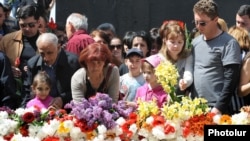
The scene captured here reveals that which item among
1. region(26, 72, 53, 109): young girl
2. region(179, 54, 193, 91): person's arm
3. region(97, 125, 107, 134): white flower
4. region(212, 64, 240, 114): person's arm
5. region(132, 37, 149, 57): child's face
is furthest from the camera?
region(132, 37, 149, 57): child's face

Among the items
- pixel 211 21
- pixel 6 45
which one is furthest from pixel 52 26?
pixel 211 21

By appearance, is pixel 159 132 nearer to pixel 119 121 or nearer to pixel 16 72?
pixel 119 121

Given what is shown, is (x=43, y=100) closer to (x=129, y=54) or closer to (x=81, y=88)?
(x=81, y=88)

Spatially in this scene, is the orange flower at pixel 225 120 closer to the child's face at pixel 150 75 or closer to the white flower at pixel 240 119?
the white flower at pixel 240 119

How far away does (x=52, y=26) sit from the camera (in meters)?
8.73

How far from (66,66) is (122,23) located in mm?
4397

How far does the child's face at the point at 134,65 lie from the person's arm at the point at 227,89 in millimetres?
1555

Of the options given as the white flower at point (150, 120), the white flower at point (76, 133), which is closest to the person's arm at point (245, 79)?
the white flower at point (150, 120)

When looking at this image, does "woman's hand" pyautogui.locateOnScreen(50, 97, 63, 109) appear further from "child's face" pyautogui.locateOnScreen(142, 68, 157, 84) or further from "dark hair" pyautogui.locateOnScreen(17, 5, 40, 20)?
"dark hair" pyautogui.locateOnScreen(17, 5, 40, 20)

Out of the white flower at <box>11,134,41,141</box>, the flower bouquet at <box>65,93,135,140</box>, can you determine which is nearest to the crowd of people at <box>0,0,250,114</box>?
the flower bouquet at <box>65,93,135,140</box>

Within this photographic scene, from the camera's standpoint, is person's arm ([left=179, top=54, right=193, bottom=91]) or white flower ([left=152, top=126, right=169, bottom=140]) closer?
white flower ([left=152, top=126, right=169, bottom=140])

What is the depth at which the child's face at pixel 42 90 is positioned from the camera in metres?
6.97

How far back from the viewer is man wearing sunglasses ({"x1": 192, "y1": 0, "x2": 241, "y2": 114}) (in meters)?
6.29

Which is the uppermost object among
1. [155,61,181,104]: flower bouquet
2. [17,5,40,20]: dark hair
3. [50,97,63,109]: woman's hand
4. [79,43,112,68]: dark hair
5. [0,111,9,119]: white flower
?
[17,5,40,20]: dark hair
